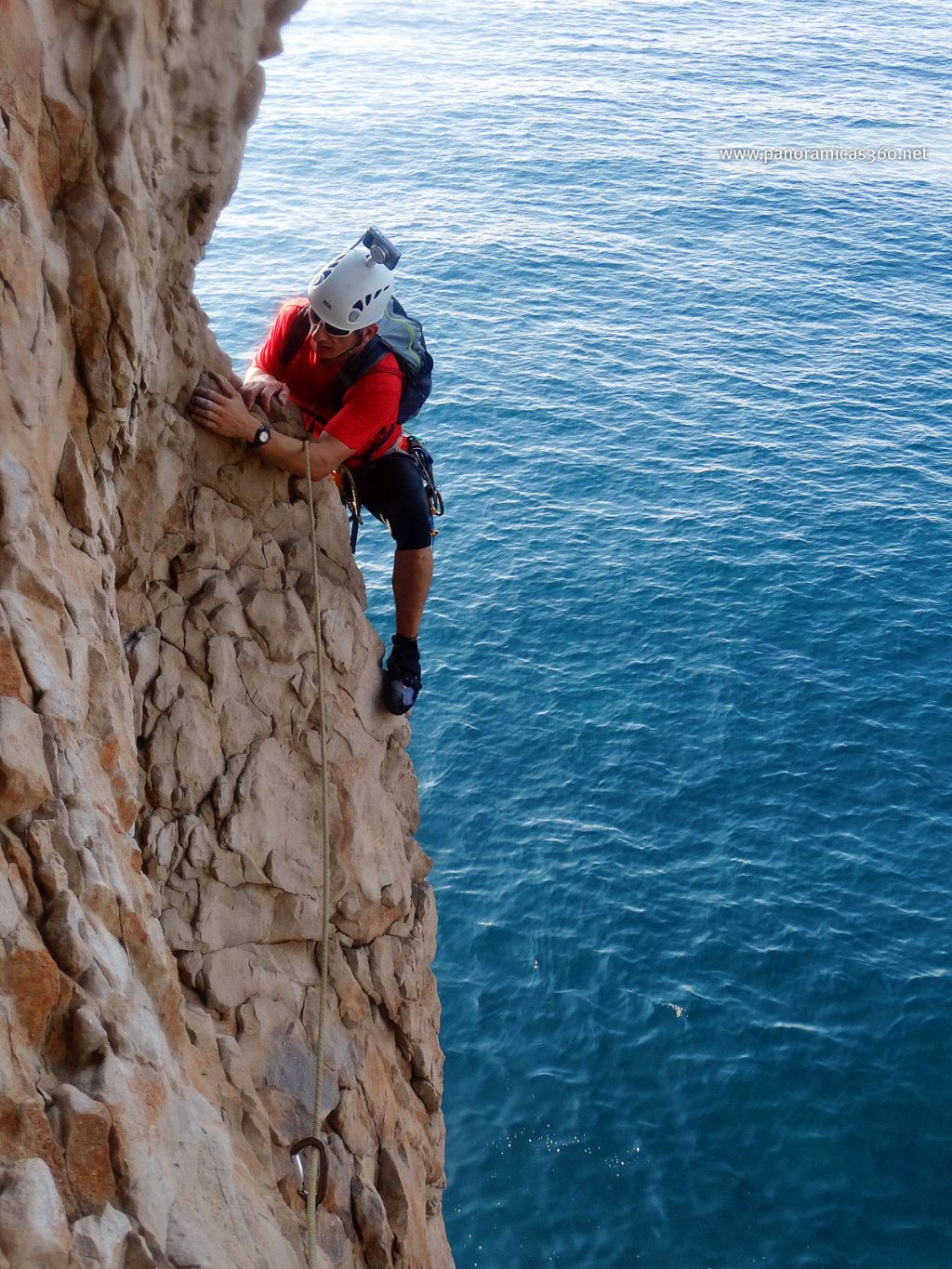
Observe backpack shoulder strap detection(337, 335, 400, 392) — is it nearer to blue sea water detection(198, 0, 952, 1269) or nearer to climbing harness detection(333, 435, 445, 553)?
climbing harness detection(333, 435, 445, 553)

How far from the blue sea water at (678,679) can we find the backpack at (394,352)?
1018 centimetres

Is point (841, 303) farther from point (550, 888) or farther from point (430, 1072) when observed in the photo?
point (430, 1072)

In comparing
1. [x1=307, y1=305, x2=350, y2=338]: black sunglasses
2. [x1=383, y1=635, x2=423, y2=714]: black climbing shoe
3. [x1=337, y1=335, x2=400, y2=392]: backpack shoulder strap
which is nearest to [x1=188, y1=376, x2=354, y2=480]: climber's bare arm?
[x1=337, y1=335, x2=400, y2=392]: backpack shoulder strap

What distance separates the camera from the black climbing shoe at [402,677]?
9602 mm

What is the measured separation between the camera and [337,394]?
28.9 ft

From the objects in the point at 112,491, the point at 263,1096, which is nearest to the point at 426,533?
the point at 112,491

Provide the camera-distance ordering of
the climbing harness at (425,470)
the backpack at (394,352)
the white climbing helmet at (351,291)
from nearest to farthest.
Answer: the white climbing helmet at (351,291) → the backpack at (394,352) → the climbing harness at (425,470)

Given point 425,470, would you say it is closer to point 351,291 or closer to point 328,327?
point 328,327

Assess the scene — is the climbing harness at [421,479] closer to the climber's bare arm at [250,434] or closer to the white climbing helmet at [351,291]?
the climber's bare arm at [250,434]

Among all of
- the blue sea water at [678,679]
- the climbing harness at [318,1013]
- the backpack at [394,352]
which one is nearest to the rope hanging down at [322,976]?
the climbing harness at [318,1013]

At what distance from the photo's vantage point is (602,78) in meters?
57.4

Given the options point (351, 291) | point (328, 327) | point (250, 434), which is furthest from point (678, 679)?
point (250, 434)

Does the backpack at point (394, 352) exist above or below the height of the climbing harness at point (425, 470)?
above

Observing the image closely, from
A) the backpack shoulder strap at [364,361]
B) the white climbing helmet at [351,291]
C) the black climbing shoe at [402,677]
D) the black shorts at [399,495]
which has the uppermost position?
the white climbing helmet at [351,291]
